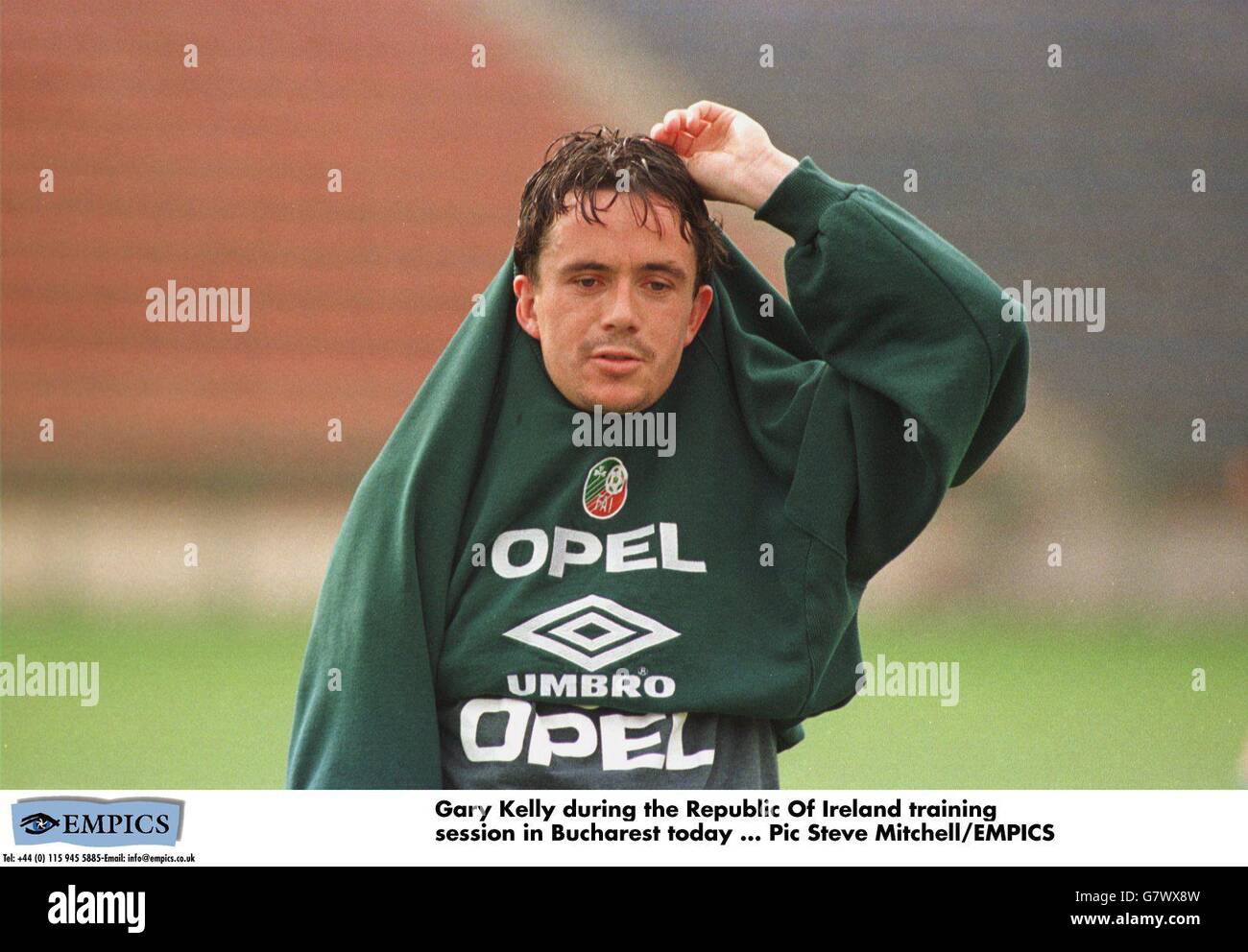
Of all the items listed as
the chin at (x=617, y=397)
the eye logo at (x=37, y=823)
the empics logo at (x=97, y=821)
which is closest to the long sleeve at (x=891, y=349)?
the chin at (x=617, y=397)

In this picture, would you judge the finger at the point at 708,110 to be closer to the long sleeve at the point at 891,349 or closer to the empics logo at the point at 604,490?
the long sleeve at the point at 891,349

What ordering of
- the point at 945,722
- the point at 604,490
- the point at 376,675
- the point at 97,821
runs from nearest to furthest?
the point at 376,675
the point at 604,490
the point at 97,821
the point at 945,722

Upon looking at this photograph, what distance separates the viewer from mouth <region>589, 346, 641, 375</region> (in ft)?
6.07

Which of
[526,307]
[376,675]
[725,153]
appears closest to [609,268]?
[526,307]

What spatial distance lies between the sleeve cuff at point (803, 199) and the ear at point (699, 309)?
0.44 ft

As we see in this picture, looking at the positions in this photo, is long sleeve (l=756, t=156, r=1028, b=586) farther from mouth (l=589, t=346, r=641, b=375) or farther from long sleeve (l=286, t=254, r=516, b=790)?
long sleeve (l=286, t=254, r=516, b=790)

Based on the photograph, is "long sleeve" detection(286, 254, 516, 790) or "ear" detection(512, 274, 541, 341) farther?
"ear" detection(512, 274, 541, 341)

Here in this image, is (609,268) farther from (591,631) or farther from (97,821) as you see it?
(97,821)

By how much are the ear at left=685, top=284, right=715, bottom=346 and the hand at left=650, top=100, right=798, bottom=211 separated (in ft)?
0.45

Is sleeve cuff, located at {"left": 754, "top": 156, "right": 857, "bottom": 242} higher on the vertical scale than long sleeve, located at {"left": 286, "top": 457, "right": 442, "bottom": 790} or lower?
higher

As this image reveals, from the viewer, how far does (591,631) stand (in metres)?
1.85

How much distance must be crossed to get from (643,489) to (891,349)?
408mm

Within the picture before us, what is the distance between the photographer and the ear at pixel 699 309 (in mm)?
1929

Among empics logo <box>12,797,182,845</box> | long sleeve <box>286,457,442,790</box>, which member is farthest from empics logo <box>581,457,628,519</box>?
empics logo <box>12,797,182,845</box>
